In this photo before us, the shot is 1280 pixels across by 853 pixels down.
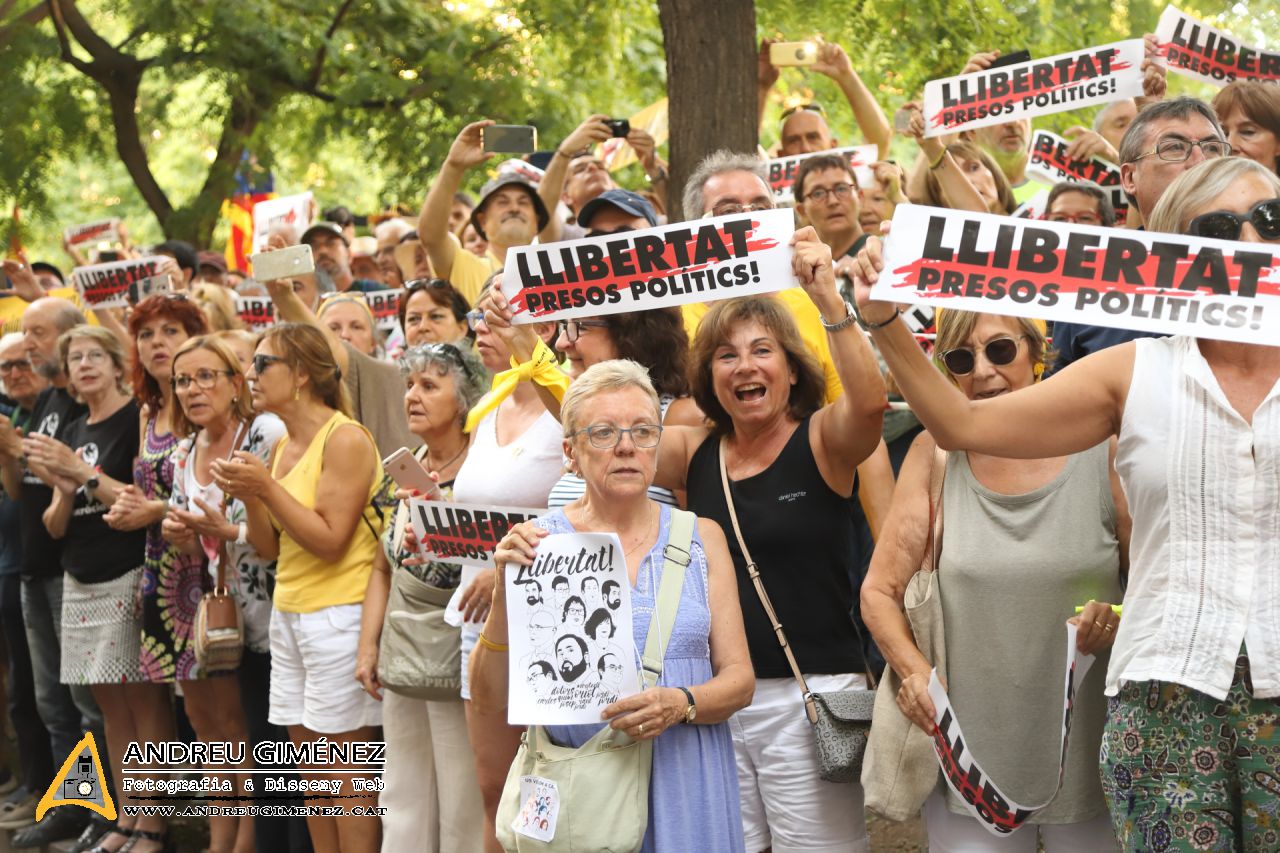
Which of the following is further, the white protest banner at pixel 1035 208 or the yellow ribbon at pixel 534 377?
the white protest banner at pixel 1035 208

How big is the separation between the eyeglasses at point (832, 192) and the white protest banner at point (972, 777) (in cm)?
297

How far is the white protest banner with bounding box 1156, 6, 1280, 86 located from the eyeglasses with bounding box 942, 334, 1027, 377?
2360 mm

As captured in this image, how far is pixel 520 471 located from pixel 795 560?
44.2 inches

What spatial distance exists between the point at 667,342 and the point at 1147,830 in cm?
245

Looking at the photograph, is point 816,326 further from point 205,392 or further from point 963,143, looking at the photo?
point 205,392

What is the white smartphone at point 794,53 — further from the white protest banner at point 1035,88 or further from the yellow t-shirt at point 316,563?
the yellow t-shirt at point 316,563

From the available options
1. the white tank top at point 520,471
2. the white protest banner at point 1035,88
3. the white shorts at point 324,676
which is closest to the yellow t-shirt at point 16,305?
the white shorts at point 324,676

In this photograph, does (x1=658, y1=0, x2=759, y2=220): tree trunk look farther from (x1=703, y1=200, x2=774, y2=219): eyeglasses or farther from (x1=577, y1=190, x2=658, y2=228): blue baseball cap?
(x1=703, y1=200, x2=774, y2=219): eyeglasses

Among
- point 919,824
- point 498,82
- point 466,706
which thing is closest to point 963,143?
point 919,824

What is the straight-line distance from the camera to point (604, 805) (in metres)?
3.49

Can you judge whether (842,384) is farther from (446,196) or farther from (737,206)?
(446,196)

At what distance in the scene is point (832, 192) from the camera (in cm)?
617

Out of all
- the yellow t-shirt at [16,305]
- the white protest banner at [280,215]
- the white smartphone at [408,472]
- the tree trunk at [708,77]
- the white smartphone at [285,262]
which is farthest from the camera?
the yellow t-shirt at [16,305]

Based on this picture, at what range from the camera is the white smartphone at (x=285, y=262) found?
695cm
